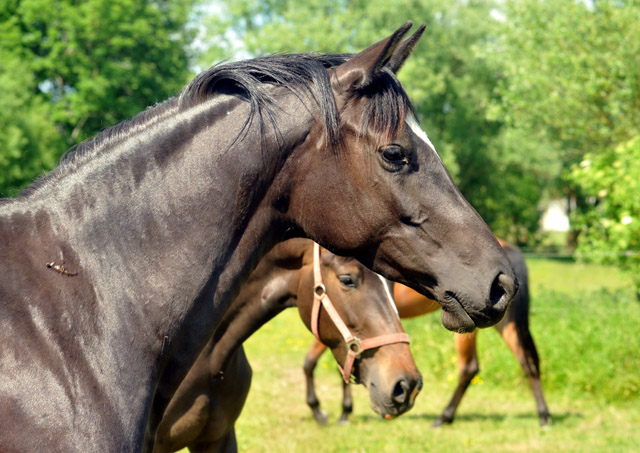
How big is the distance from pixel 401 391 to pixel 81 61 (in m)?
25.1

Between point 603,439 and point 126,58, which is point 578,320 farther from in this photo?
point 126,58

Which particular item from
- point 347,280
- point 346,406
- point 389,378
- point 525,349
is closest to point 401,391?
point 389,378

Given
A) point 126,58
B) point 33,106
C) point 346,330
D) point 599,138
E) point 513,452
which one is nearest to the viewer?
point 346,330

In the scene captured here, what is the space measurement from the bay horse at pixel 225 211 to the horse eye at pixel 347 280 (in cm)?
185

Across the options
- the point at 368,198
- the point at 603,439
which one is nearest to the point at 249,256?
the point at 368,198

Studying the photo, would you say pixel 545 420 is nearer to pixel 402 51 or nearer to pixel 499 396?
pixel 499 396

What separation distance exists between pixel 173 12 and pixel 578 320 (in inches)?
1019

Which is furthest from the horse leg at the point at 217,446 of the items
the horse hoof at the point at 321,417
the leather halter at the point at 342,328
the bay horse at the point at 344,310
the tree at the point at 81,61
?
the tree at the point at 81,61

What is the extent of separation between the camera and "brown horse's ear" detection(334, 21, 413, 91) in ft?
5.88

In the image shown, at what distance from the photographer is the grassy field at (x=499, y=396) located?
6531mm

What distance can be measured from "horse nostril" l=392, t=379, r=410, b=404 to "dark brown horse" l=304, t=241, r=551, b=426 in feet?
11.4

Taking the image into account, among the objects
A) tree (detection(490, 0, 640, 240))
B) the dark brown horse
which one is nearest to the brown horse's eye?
the dark brown horse

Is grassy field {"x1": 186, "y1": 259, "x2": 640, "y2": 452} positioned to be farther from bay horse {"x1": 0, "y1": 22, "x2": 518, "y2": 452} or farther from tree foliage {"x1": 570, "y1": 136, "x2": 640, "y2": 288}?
bay horse {"x1": 0, "y1": 22, "x2": 518, "y2": 452}

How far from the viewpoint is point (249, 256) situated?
1.89 meters
